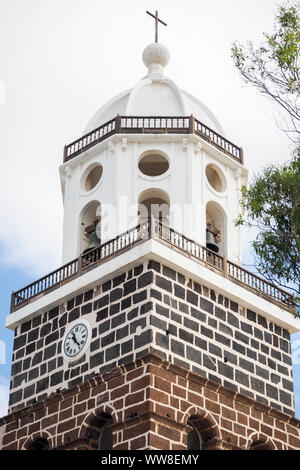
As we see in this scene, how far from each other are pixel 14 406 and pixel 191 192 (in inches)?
263

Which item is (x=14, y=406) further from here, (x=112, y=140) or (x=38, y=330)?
(x=112, y=140)

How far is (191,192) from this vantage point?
27688mm

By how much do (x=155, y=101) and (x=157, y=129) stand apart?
6.28ft

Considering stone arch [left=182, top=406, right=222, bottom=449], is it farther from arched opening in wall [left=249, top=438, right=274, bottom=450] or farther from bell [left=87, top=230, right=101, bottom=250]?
bell [left=87, top=230, right=101, bottom=250]

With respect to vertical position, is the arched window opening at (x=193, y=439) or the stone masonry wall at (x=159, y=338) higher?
the stone masonry wall at (x=159, y=338)

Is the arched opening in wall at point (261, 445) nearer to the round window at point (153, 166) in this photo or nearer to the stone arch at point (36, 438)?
the stone arch at point (36, 438)

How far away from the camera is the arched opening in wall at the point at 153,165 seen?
29.4 meters

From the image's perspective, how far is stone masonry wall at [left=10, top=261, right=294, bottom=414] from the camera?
25.0 metres

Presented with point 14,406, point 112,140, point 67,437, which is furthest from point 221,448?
point 112,140

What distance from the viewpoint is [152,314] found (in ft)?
81.4

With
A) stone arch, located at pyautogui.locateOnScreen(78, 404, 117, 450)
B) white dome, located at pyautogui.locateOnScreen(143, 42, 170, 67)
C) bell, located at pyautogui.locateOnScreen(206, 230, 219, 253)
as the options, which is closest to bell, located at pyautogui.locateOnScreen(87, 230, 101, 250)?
bell, located at pyautogui.locateOnScreen(206, 230, 219, 253)

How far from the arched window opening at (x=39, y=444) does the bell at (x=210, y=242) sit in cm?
613

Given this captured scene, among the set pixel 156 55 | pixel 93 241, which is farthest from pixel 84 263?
pixel 156 55

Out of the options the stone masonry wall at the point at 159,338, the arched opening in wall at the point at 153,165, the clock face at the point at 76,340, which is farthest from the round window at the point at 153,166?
the clock face at the point at 76,340
